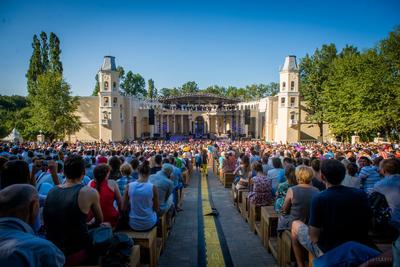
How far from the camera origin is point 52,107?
2989 cm

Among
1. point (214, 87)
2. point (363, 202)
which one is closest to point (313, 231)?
point (363, 202)

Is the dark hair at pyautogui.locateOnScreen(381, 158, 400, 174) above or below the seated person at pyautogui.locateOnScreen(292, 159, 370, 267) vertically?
above

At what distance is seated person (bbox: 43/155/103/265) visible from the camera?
262 cm

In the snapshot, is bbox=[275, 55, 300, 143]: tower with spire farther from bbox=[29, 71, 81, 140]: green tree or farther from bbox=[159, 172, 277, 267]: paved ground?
bbox=[159, 172, 277, 267]: paved ground

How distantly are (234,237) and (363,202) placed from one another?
370 cm

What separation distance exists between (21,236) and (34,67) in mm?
38372

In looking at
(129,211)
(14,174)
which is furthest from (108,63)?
(14,174)

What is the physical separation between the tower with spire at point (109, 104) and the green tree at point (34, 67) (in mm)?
7439

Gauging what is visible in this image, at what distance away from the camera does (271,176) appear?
6020 millimetres

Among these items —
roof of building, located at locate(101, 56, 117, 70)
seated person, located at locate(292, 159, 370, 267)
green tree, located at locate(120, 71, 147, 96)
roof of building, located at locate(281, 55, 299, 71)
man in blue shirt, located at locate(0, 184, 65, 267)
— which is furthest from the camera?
green tree, located at locate(120, 71, 147, 96)

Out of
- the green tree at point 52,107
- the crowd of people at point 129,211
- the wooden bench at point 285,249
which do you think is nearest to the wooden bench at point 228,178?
the crowd of people at point 129,211

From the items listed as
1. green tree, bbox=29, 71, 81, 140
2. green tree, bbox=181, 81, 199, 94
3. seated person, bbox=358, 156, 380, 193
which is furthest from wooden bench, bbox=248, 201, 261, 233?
green tree, bbox=181, 81, 199, 94

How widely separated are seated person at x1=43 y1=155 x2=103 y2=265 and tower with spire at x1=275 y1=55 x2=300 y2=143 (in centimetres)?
3511

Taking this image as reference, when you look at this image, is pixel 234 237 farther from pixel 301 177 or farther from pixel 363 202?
pixel 363 202
